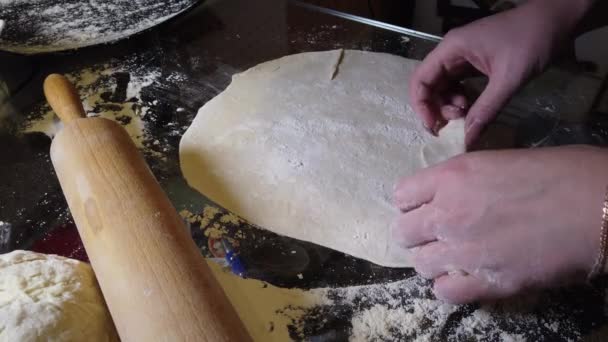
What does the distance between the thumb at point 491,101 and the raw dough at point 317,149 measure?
75 mm

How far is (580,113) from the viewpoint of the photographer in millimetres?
1338

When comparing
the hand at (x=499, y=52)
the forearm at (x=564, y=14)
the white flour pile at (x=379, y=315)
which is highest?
the forearm at (x=564, y=14)

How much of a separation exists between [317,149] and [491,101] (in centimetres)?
40

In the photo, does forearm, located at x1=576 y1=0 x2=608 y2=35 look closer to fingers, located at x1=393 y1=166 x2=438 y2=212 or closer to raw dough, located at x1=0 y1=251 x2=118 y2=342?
fingers, located at x1=393 y1=166 x2=438 y2=212

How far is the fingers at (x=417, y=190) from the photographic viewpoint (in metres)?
0.86

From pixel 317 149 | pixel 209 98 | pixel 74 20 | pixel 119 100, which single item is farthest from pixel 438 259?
pixel 74 20

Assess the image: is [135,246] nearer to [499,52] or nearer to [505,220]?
[505,220]

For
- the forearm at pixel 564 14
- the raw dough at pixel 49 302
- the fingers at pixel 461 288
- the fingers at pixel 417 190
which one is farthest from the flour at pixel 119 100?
the forearm at pixel 564 14

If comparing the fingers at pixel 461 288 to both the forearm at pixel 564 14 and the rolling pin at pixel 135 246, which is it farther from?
the forearm at pixel 564 14

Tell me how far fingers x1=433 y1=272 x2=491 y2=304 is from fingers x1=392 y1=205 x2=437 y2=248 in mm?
72

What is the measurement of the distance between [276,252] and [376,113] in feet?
1.55

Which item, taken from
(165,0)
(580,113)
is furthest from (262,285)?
(165,0)

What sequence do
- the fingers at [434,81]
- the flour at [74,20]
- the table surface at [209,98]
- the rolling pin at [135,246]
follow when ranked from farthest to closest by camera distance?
the flour at [74,20] < the fingers at [434,81] < the table surface at [209,98] < the rolling pin at [135,246]

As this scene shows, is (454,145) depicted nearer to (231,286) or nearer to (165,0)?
(231,286)
